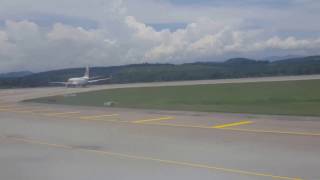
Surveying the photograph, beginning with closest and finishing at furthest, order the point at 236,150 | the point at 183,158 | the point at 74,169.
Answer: the point at 74,169 → the point at 183,158 → the point at 236,150

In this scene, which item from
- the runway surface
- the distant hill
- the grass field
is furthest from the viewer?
the distant hill

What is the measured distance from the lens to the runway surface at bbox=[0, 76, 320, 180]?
9258 mm

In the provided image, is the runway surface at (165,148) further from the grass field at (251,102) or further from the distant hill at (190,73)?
the distant hill at (190,73)

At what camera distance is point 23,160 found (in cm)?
1107

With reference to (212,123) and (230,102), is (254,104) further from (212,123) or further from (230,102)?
(212,123)

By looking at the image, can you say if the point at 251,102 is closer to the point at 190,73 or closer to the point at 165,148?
the point at 165,148

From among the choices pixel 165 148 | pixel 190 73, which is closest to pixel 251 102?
pixel 165 148

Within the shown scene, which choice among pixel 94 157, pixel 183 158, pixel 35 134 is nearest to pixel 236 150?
pixel 183 158

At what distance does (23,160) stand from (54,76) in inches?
2941

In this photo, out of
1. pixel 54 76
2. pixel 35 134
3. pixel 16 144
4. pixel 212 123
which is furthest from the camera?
pixel 54 76

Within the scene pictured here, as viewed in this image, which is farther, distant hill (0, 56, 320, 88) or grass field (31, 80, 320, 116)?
distant hill (0, 56, 320, 88)

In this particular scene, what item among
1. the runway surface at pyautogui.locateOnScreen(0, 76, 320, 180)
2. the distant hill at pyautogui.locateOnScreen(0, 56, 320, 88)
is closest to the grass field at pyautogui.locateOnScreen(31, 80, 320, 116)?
the runway surface at pyautogui.locateOnScreen(0, 76, 320, 180)

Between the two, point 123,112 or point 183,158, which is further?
point 123,112

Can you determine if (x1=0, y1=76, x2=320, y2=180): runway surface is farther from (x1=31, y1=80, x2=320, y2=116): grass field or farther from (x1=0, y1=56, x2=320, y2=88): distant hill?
(x1=0, y1=56, x2=320, y2=88): distant hill
